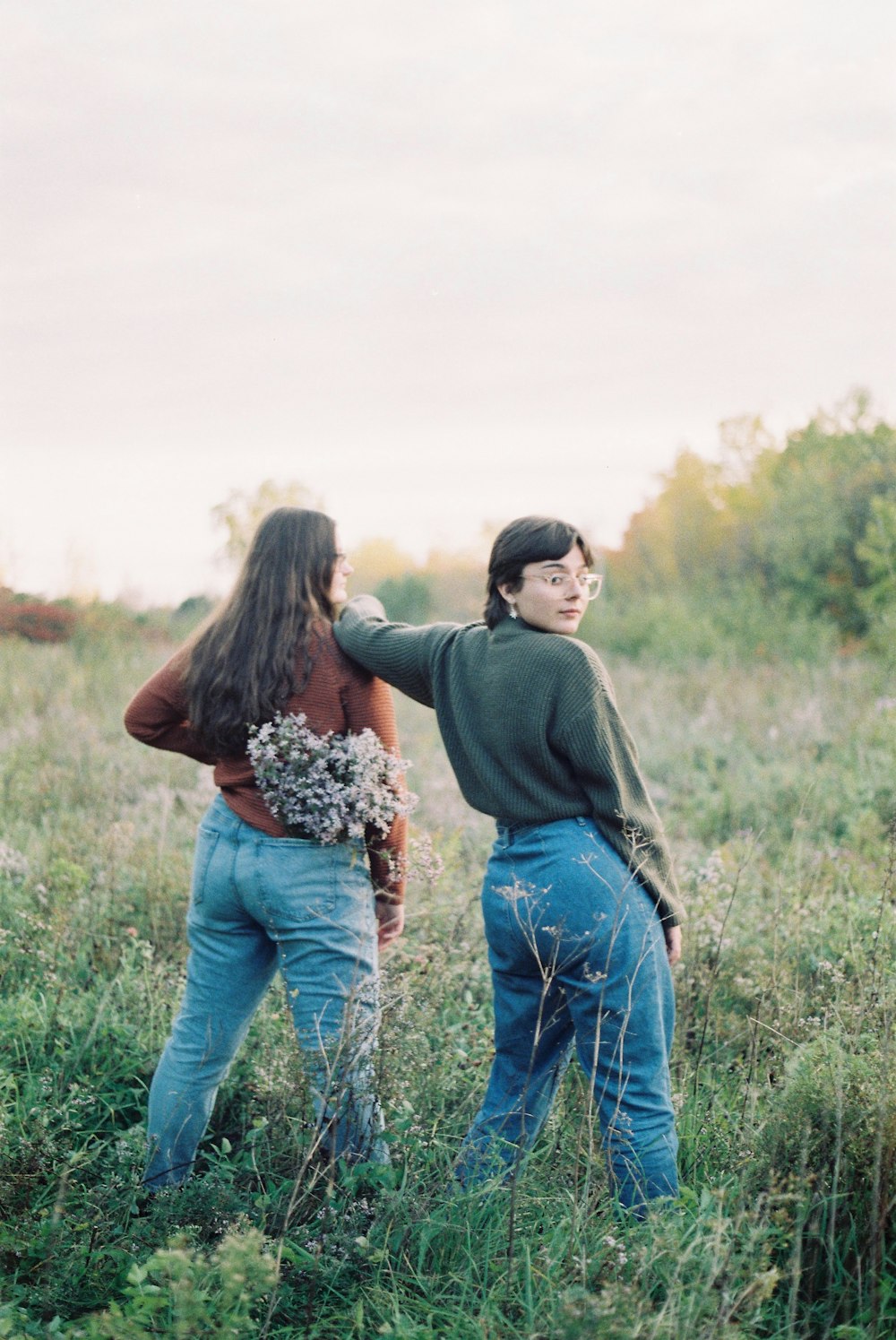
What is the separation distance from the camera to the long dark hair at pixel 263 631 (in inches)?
117

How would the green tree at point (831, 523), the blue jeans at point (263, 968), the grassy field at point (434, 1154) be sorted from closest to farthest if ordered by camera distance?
the grassy field at point (434, 1154) → the blue jeans at point (263, 968) → the green tree at point (831, 523)

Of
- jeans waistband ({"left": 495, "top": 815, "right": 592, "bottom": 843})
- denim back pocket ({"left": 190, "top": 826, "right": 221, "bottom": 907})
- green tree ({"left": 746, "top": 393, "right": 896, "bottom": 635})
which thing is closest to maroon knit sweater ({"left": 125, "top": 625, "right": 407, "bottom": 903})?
denim back pocket ({"left": 190, "top": 826, "right": 221, "bottom": 907})

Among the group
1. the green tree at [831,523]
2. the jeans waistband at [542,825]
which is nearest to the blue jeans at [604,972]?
the jeans waistband at [542,825]

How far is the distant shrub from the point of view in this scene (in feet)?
43.0

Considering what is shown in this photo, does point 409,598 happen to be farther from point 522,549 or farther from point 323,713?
point 522,549

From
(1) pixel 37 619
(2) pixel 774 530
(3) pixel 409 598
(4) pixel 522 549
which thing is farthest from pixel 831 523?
(4) pixel 522 549

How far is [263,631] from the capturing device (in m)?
3.00

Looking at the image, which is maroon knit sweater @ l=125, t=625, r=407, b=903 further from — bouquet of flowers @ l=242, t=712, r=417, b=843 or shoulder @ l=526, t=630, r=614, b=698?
shoulder @ l=526, t=630, r=614, b=698

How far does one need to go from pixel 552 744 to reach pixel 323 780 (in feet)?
2.12

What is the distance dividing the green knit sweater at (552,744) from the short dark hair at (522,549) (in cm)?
10

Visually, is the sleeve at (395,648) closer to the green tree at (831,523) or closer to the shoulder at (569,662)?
the shoulder at (569,662)

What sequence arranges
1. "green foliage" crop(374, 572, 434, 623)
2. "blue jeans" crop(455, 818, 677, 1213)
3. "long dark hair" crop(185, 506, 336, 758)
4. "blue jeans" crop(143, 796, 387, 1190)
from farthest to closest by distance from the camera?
"green foliage" crop(374, 572, 434, 623) < "long dark hair" crop(185, 506, 336, 758) < "blue jeans" crop(143, 796, 387, 1190) < "blue jeans" crop(455, 818, 677, 1213)

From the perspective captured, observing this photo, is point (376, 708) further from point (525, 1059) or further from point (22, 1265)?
point (22, 1265)

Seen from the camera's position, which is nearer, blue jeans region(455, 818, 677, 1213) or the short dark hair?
blue jeans region(455, 818, 677, 1213)
